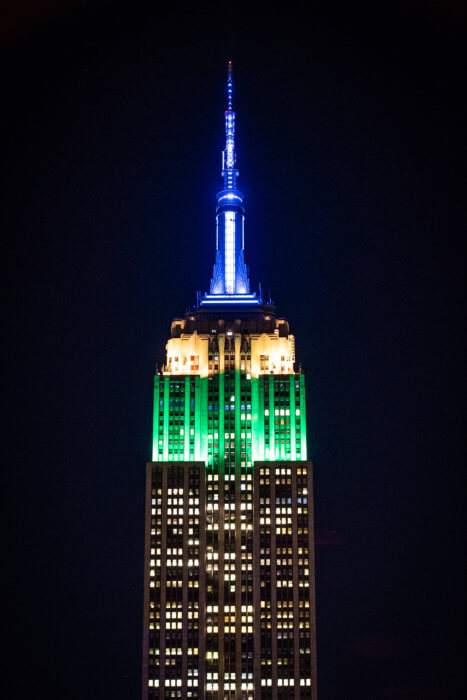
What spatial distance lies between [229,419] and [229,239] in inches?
1230

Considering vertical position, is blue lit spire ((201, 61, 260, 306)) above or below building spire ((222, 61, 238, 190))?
below

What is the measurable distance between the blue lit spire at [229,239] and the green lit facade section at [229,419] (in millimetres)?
14794

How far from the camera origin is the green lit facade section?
15500 centimetres

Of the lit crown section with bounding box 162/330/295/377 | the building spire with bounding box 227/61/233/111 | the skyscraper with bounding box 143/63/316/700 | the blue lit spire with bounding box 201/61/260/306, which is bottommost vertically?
the skyscraper with bounding box 143/63/316/700

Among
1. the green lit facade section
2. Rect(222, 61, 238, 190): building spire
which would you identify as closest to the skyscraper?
the green lit facade section

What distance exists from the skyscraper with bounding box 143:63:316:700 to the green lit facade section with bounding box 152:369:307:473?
0.15 meters

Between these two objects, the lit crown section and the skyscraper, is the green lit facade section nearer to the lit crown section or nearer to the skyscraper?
the skyscraper

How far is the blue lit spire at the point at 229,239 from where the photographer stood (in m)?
168

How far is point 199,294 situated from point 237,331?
11321mm

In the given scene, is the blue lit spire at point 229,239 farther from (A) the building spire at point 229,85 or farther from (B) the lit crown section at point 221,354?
(B) the lit crown section at point 221,354

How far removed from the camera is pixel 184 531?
15025 cm

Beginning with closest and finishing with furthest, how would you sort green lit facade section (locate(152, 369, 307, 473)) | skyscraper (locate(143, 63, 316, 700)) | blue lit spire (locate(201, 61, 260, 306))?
skyscraper (locate(143, 63, 316, 700))
green lit facade section (locate(152, 369, 307, 473))
blue lit spire (locate(201, 61, 260, 306))

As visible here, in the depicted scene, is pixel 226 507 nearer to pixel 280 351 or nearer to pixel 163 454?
pixel 163 454

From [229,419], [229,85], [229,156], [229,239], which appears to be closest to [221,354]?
[229,419]
